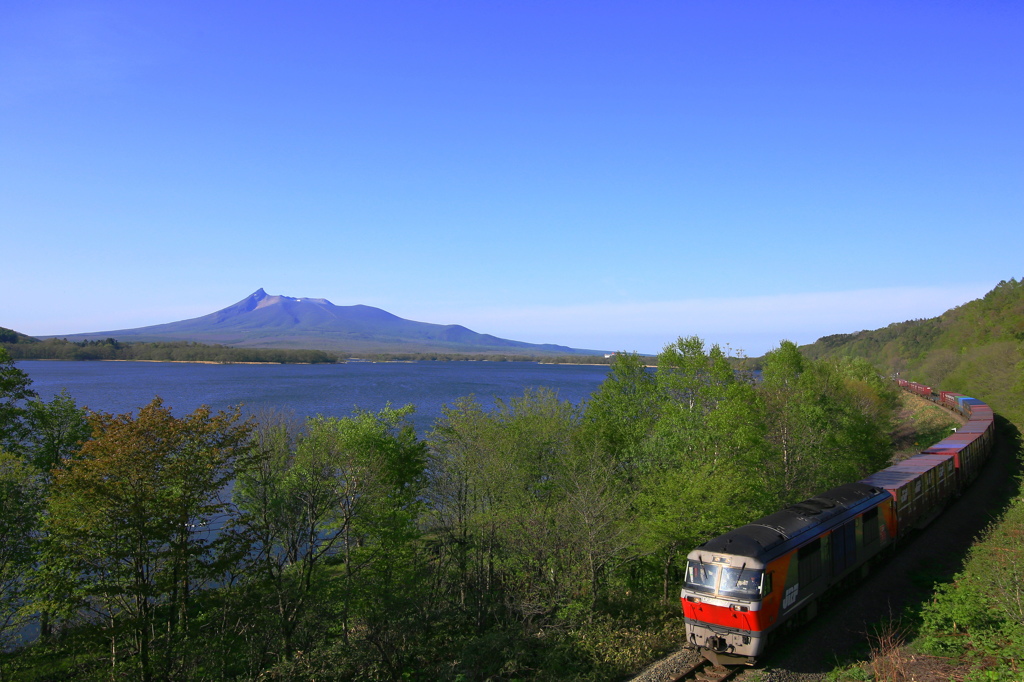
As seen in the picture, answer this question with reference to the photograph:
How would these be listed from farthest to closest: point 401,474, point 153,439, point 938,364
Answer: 1. point 938,364
2. point 401,474
3. point 153,439

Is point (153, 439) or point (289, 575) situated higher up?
point (153, 439)

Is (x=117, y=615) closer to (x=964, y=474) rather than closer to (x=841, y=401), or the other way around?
(x=964, y=474)

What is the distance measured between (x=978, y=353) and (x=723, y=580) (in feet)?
236

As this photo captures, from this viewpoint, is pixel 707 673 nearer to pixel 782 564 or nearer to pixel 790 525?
pixel 782 564

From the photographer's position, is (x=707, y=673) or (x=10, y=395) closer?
(x=707, y=673)

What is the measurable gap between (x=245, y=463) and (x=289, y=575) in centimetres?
583

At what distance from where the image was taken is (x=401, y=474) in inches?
1382

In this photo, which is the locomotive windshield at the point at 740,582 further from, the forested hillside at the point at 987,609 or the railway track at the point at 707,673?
the forested hillside at the point at 987,609

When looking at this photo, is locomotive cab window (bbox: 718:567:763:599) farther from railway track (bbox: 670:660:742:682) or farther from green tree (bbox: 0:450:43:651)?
green tree (bbox: 0:450:43:651)

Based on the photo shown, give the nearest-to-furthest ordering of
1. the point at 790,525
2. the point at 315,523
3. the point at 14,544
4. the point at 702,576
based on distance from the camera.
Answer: the point at 702,576
the point at 790,525
the point at 14,544
the point at 315,523

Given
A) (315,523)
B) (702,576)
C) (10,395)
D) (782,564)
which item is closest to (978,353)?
(782,564)

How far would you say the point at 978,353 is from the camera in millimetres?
67000

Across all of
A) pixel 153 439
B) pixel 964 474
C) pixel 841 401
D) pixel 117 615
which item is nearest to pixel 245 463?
pixel 153 439

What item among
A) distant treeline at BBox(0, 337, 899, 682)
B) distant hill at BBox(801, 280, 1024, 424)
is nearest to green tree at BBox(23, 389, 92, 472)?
distant treeline at BBox(0, 337, 899, 682)
